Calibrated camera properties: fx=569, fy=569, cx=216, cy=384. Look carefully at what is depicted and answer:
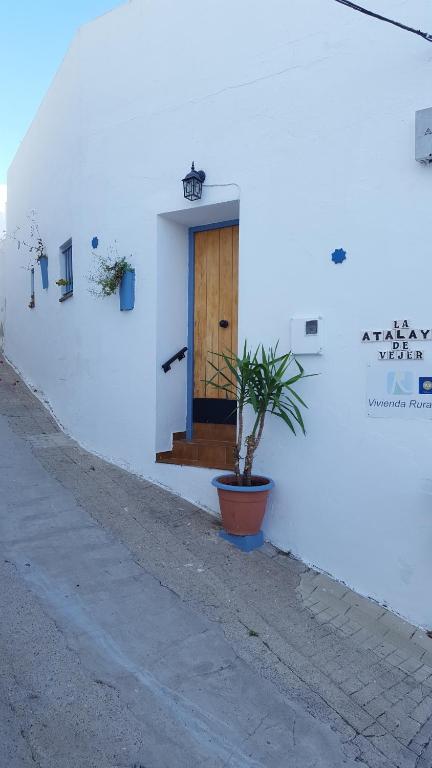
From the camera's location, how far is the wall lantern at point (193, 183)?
478 centimetres

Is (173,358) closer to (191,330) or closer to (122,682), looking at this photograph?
(191,330)

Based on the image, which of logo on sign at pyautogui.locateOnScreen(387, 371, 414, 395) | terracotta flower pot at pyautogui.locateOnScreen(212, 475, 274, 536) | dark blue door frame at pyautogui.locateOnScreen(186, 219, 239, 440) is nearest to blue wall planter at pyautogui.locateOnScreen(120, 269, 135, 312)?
dark blue door frame at pyautogui.locateOnScreen(186, 219, 239, 440)

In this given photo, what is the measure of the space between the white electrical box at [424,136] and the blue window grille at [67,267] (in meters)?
4.55

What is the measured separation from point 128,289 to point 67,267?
2190 millimetres

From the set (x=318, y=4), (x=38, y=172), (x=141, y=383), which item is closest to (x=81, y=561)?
(x=141, y=383)

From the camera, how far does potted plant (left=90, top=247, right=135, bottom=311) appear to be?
5465mm

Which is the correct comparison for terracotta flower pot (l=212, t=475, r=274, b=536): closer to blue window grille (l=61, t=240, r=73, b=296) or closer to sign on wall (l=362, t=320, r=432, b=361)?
sign on wall (l=362, t=320, r=432, b=361)

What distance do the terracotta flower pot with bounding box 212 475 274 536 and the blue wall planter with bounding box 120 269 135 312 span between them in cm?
212

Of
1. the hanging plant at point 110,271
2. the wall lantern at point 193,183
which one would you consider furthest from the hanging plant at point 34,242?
the wall lantern at point 193,183

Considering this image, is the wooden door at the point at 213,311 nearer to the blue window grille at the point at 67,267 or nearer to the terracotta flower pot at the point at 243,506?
the terracotta flower pot at the point at 243,506

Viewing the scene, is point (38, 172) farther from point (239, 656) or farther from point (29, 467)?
point (239, 656)

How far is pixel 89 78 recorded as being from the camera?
6109mm

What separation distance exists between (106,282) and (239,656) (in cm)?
375

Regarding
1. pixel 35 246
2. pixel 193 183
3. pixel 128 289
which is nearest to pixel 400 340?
pixel 193 183
